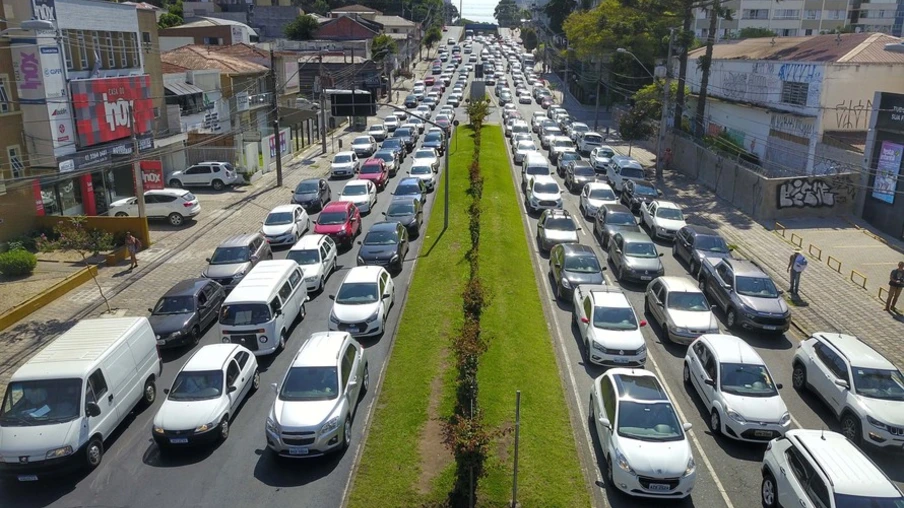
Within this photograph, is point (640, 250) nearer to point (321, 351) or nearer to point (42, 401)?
point (321, 351)

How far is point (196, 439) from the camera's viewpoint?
14.7m

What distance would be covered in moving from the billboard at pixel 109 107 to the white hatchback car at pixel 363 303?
49.5 feet

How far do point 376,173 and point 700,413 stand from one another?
26.8 metres

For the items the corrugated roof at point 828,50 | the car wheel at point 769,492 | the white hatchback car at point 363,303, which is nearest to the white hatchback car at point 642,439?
the car wheel at point 769,492

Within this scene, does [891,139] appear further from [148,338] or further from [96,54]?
[96,54]

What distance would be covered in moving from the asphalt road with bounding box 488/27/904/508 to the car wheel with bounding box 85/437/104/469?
399 inches


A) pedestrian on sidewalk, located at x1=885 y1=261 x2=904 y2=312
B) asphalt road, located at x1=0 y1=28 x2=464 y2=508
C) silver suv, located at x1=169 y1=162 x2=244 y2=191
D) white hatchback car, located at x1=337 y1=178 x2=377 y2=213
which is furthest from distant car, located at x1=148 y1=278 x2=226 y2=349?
pedestrian on sidewalk, located at x1=885 y1=261 x2=904 y2=312

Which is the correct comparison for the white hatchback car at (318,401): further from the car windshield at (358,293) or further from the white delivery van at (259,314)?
the car windshield at (358,293)

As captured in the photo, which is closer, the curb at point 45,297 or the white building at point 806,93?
the curb at point 45,297

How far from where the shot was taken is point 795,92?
39812mm

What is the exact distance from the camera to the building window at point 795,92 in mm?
38719

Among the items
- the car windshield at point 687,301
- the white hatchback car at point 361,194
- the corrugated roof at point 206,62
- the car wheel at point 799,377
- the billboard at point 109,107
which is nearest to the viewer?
the car wheel at point 799,377

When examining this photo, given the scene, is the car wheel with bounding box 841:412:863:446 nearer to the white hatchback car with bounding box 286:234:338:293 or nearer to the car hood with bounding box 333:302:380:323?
the car hood with bounding box 333:302:380:323

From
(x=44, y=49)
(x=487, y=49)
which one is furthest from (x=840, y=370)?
(x=487, y=49)
